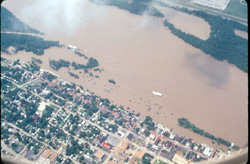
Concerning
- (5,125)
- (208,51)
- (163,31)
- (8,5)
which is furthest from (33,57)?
(208,51)

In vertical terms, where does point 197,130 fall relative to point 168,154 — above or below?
above

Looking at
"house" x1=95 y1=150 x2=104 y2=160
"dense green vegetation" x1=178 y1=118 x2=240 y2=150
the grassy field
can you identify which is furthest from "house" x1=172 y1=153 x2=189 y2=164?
the grassy field

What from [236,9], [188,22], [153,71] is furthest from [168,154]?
[236,9]

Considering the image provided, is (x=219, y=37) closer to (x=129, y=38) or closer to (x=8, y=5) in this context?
(x=129, y=38)

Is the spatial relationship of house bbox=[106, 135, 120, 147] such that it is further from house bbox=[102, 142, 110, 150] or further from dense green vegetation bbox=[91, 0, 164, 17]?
dense green vegetation bbox=[91, 0, 164, 17]

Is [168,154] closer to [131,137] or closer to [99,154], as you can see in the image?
[131,137]
